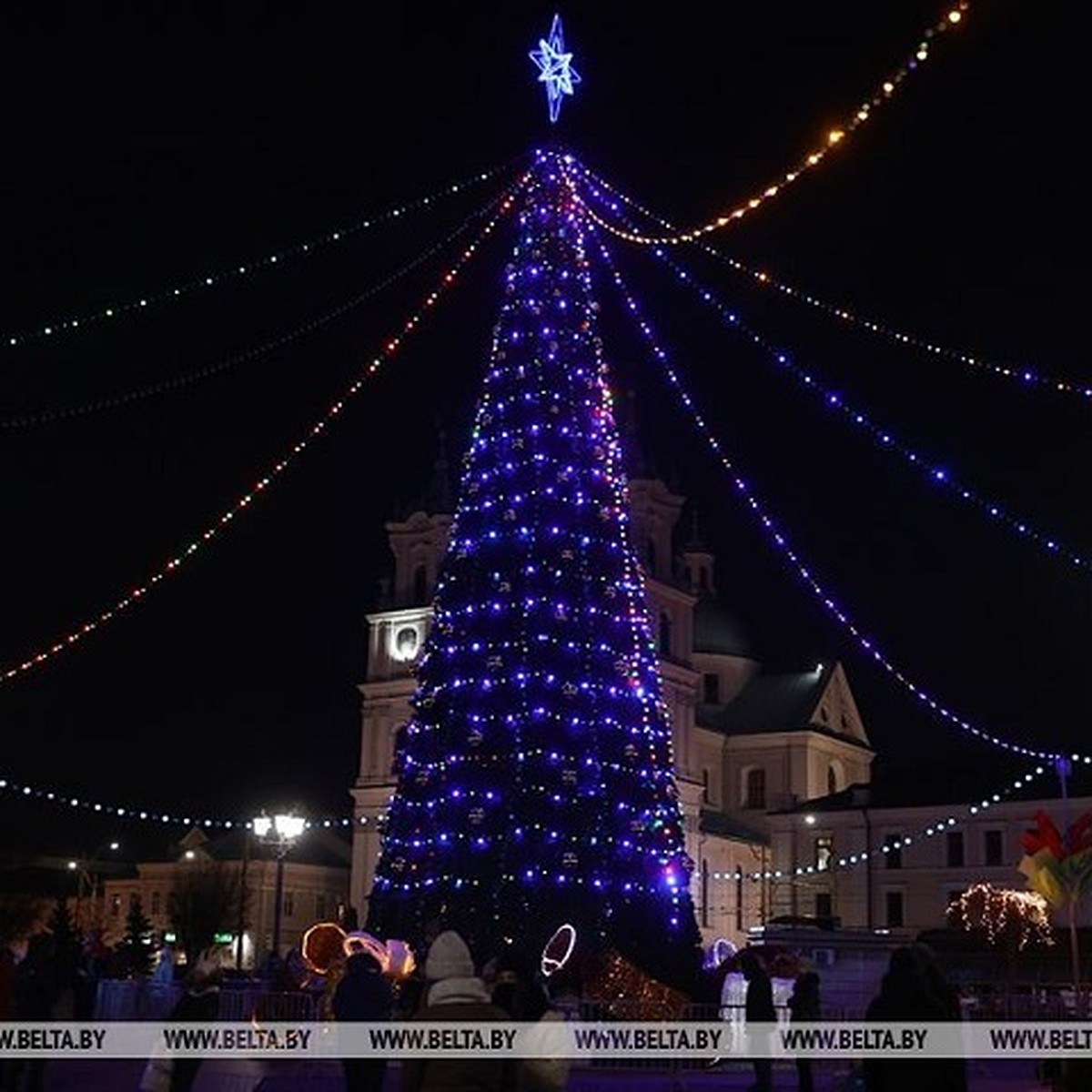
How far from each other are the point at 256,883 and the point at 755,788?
87.1 feet

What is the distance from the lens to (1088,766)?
5947 centimetres

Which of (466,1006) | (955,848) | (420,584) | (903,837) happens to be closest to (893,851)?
(903,837)

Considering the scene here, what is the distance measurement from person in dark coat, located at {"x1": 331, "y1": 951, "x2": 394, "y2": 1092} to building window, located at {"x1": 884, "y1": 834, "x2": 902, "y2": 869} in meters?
51.7

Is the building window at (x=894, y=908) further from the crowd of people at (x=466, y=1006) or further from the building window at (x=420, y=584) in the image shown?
the crowd of people at (x=466, y=1006)

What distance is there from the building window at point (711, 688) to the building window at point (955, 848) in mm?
17383

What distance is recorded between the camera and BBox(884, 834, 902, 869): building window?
203 ft

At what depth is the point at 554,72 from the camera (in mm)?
25938

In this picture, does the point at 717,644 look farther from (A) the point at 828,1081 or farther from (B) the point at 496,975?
(B) the point at 496,975

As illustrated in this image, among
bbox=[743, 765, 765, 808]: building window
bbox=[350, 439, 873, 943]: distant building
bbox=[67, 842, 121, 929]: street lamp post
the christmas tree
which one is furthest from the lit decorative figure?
bbox=[743, 765, 765, 808]: building window

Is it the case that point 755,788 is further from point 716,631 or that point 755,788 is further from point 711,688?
point 716,631

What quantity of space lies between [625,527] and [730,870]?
4647 centimetres

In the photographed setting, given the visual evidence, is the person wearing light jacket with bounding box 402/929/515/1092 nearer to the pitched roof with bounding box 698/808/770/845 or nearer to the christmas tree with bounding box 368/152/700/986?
the christmas tree with bounding box 368/152/700/986

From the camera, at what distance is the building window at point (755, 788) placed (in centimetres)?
7256

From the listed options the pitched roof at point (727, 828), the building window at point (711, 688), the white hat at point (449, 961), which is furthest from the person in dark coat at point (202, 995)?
the building window at point (711, 688)
